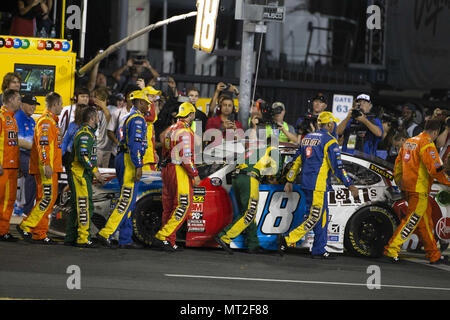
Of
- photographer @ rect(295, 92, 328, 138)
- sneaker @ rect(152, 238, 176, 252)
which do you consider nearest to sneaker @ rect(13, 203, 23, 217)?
sneaker @ rect(152, 238, 176, 252)

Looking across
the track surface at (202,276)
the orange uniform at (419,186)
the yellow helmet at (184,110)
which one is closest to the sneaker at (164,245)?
the track surface at (202,276)

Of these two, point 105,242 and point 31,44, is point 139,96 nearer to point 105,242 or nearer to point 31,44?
point 105,242

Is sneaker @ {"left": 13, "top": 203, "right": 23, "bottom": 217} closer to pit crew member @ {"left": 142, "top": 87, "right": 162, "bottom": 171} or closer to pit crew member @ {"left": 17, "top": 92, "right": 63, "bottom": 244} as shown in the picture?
pit crew member @ {"left": 17, "top": 92, "right": 63, "bottom": 244}

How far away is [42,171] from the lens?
11.1 m

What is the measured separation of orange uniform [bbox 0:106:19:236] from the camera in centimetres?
1102

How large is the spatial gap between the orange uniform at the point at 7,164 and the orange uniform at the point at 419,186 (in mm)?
4861

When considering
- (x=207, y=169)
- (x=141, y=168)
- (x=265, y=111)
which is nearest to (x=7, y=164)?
(x=141, y=168)

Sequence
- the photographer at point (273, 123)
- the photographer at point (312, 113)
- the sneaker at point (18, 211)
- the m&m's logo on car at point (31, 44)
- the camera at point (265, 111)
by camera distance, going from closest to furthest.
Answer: the photographer at point (273, 123) < the camera at point (265, 111) < the photographer at point (312, 113) < the sneaker at point (18, 211) < the m&m's logo on car at point (31, 44)

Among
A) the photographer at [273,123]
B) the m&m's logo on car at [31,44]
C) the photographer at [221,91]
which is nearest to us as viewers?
the photographer at [273,123]

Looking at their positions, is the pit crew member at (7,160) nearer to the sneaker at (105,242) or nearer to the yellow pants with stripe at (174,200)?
the sneaker at (105,242)

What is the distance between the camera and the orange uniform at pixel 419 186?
10992 millimetres

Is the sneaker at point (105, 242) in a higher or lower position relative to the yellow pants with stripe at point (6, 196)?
lower

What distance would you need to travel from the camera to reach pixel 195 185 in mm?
11000

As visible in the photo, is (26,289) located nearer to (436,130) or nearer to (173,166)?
(173,166)
